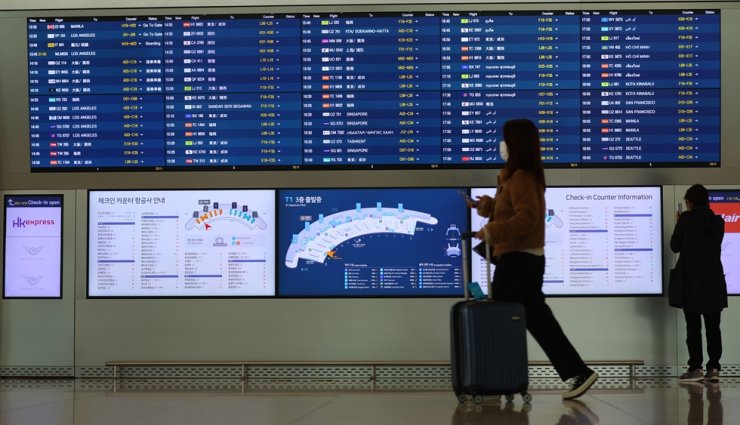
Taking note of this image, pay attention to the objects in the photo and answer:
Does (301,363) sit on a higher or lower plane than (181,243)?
lower

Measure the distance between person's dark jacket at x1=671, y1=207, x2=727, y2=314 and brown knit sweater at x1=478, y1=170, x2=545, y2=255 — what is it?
2.34 m

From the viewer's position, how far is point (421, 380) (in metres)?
7.60

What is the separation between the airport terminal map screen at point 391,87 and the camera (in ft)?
25.5

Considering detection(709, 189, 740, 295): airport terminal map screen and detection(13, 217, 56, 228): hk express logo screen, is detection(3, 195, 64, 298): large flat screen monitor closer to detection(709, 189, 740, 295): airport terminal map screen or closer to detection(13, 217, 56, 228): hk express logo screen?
detection(13, 217, 56, 228): hk express logo screen

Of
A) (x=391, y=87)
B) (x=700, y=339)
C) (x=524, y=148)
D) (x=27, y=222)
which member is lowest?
(x=700, y=339)

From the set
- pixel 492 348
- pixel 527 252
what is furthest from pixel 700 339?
pixel 492 348

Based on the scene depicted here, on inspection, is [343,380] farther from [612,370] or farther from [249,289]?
[612,370]

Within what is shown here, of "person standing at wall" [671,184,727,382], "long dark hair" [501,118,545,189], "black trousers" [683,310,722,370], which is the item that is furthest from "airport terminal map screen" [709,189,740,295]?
"long dark hair" [501,118,545,189]

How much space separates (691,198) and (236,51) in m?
3.84

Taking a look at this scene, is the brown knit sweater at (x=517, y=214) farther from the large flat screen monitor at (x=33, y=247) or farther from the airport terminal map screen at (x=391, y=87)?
the large flat screen monitor at (x=33, y=247)

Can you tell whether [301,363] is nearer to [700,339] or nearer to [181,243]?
[181,243]

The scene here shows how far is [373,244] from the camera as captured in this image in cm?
775

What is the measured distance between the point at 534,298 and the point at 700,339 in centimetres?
259

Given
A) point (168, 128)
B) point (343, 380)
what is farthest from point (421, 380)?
point (168, 128)
